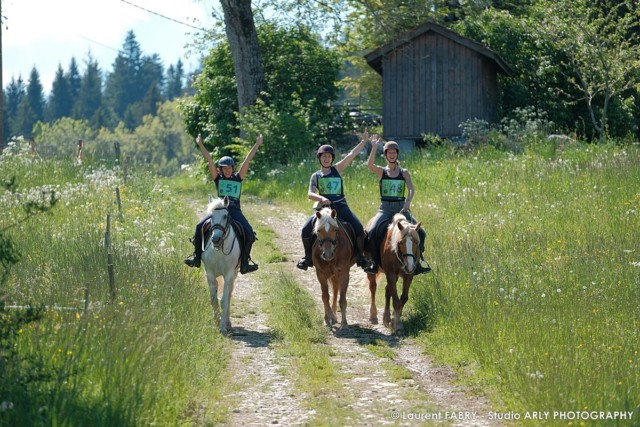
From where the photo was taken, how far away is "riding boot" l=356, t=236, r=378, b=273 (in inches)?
545

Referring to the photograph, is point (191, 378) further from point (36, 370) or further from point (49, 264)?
point (49, 264)

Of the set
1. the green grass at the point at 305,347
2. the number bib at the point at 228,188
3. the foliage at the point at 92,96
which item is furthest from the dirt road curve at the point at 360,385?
the foliage at the point at 92,96

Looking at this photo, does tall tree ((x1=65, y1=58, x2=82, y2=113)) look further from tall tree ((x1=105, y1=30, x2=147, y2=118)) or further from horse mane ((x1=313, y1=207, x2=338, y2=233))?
horse mane ((x1=313, y1=207, x2=338, y2=233))

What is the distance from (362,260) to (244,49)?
66.6ft

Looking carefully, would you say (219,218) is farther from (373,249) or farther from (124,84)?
(124,84)

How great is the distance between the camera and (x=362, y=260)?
13.9 m

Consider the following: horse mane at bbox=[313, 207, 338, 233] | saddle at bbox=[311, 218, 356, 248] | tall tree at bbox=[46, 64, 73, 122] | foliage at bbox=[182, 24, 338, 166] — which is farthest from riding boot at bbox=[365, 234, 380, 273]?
tall tree at bbox=[46, 64, 73, 122]

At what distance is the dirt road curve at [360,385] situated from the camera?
30.0 feet

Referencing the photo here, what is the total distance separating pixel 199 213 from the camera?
24766mm

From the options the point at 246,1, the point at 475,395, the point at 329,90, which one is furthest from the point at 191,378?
the point at 329,90

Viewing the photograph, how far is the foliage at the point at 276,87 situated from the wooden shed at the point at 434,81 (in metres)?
2.18

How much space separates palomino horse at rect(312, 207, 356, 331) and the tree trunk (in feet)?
66.2

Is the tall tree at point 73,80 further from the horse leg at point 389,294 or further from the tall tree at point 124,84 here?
the horse leg at point 389,294

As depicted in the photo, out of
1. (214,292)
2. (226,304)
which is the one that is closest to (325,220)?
(226,304)
